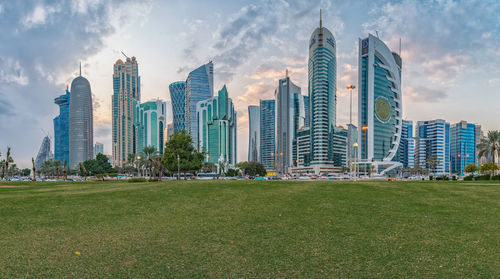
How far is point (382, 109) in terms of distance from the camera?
17162cm

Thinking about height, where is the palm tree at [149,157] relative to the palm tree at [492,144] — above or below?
below

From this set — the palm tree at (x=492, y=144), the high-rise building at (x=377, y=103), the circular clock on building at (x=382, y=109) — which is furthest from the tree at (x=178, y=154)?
the circular clock on building at (x=382, y=109)

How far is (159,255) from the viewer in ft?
26.1

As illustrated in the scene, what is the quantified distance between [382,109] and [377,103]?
574 cm

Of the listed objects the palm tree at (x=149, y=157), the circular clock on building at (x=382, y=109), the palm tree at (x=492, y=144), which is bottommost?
the palm tree at (x=149, y=157)

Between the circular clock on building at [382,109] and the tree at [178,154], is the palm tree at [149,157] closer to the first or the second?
the tree at [178,154]

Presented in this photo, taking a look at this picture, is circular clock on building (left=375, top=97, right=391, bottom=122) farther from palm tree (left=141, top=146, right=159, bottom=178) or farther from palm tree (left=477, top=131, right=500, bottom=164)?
palm tree (left=141, top=146, right=159, bottom=178)

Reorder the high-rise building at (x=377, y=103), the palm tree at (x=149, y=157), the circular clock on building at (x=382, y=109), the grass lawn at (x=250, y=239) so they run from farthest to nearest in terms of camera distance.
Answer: the circular clock on building at (x=382, y=109) < the high-rise building at (x=377, y=103) < the palm tree at (x=149, y=157) < the grass lawn at (x=250, y=239)

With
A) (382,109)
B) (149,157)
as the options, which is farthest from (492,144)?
(382,109)

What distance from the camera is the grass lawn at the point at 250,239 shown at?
277 inches

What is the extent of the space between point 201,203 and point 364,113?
6836 inches

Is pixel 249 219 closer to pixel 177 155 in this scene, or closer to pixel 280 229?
pixel 280 229

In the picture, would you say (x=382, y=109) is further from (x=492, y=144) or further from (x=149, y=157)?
(x=149, y=157)

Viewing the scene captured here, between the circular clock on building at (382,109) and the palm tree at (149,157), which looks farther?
the circular clock on building at (382,109)
